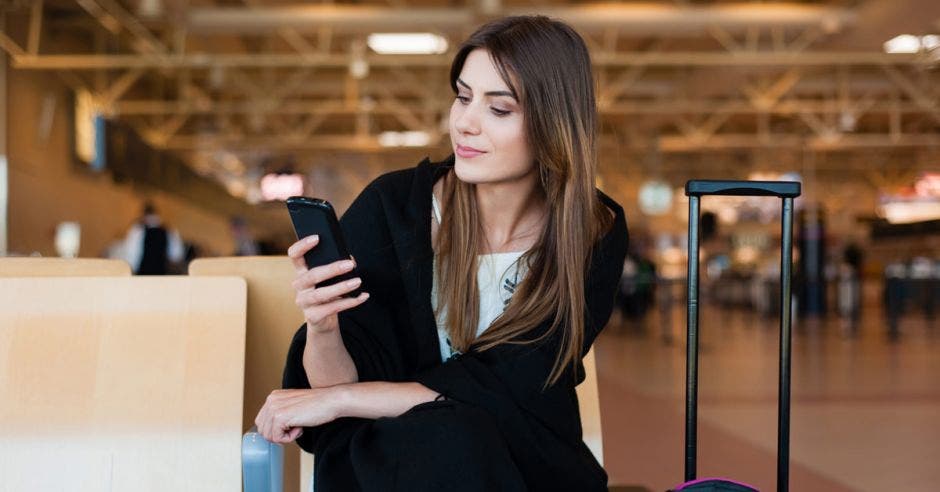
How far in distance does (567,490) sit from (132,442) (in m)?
1.00

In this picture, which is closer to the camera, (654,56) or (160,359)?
(160,359)

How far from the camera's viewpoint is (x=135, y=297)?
2.12m

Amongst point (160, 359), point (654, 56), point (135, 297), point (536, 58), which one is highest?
point (654, 56)

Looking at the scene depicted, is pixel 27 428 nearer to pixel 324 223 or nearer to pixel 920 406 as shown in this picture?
pixel 324 223

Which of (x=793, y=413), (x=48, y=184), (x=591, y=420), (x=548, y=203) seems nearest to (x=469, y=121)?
(x=548, y=203)

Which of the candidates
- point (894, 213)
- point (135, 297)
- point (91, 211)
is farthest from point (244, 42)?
point (135, 297)

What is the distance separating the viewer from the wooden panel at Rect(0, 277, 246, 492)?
2.02 m

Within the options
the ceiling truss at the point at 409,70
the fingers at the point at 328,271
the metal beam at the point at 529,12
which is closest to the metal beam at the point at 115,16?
the ceiling truss at the point at 409,70

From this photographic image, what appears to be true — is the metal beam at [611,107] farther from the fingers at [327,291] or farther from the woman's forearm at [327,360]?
the fingers at [327,291]

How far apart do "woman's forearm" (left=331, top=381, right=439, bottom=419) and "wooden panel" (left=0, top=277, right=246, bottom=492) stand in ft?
2.29

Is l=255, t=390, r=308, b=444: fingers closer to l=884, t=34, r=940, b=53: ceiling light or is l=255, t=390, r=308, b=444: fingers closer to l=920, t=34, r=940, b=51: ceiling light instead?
l=884, t=34, r=940, b=53: ceiling light

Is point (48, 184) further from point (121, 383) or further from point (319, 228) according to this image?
point (319, 228)

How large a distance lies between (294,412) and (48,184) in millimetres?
13328

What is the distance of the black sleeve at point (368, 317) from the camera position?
153 centimetres
